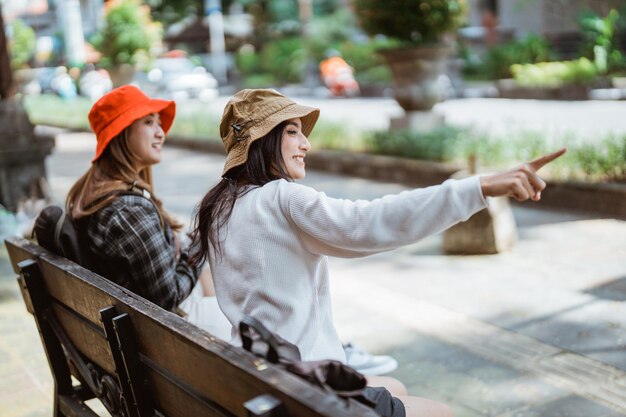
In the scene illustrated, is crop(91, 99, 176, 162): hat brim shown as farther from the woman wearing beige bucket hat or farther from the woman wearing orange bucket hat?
the woman wearing beige bucket hat

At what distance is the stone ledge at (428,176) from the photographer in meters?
7.44

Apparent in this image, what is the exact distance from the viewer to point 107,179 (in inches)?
126

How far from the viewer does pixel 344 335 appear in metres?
4.70

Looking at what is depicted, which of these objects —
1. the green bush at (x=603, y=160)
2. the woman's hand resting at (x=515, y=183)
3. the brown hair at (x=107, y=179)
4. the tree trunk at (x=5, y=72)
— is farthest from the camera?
the tree trunk at (x=5, y=72)

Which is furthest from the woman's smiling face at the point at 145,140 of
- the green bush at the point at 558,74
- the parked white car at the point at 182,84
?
the parked white car at the point at 182,84

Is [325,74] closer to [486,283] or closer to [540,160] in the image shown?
[486,283]

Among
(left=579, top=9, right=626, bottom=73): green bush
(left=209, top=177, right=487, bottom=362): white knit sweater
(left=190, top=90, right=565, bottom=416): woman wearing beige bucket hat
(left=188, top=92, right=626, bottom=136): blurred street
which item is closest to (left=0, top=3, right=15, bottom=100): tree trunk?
(left=188, top=92, right=626, bottom=136): blurred street

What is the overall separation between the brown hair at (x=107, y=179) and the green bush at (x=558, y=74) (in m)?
17.8

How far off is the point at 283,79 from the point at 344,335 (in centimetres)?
2912

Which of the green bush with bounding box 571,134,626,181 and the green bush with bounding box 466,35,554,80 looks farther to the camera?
the green bush with bounding box 466,35,554,80

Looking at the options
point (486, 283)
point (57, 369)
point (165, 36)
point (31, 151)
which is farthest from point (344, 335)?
point (165, 36)

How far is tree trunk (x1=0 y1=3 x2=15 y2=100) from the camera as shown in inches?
343

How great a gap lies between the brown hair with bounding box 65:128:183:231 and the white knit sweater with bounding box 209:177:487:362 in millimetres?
847

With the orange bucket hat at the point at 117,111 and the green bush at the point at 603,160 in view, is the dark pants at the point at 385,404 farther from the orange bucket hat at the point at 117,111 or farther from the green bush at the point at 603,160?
the green bush at the point at 603,160
